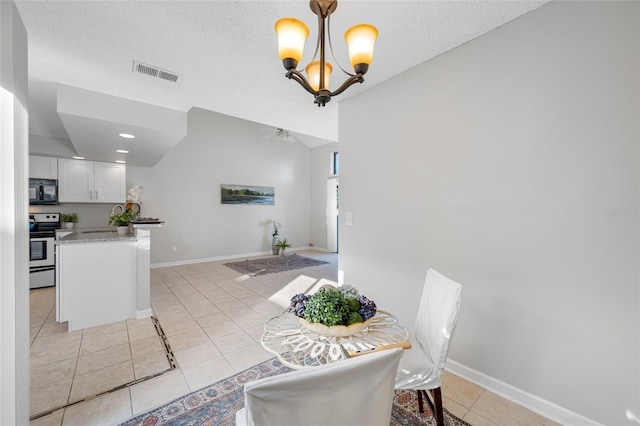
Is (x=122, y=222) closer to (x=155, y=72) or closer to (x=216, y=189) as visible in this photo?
(x=155, y=72)

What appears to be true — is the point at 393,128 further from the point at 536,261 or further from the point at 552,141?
the point at 536,261

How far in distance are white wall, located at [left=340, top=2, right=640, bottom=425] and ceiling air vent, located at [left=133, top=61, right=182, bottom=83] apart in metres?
2.23

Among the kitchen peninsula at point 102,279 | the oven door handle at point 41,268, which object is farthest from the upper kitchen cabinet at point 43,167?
the kitchen peninsula at point 102,279

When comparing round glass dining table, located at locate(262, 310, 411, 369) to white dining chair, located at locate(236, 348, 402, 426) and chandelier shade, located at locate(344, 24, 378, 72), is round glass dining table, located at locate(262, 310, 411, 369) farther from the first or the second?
chandelier shade, located at locate(344, 24, 378, 72)

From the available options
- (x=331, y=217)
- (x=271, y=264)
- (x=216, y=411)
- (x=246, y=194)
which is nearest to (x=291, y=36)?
(x=216, y=411)

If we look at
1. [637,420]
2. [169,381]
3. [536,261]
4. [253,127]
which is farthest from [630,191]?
[253,127]

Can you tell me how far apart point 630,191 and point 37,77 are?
4.85m

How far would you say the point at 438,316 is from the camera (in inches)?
60.4

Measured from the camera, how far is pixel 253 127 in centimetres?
713

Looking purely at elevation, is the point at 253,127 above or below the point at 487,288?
above

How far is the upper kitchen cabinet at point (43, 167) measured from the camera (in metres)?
4.42

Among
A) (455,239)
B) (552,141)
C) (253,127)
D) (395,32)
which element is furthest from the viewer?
(253,127)

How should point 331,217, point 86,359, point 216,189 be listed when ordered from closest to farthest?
point 86,359 < point 216,189 < point 331,217

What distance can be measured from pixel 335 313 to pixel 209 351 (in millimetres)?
1794
